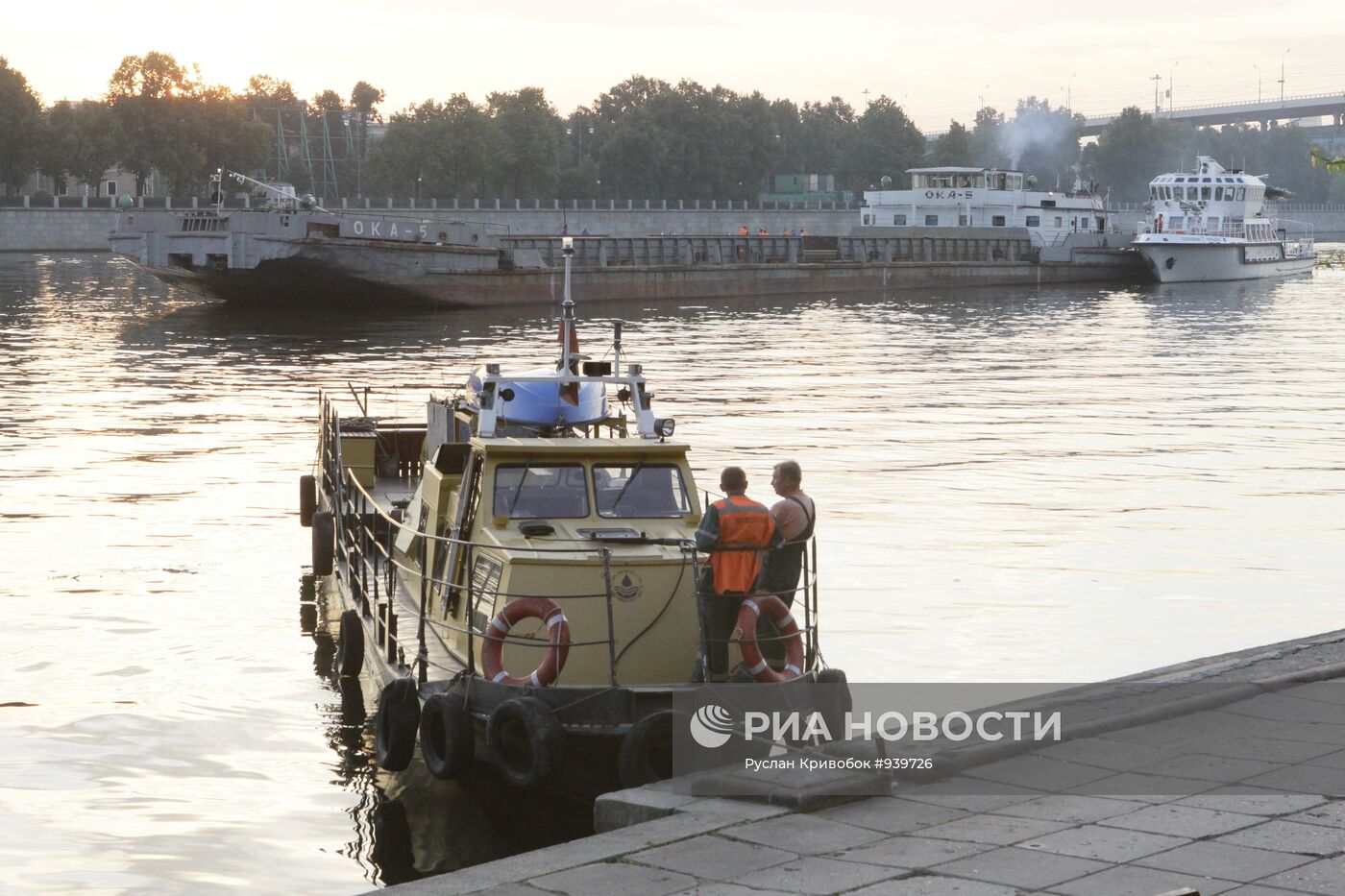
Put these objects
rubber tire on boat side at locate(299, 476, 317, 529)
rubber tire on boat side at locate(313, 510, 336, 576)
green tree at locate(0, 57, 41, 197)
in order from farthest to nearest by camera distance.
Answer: green tree at locate(0, 57, 41, 197) → rubber tire on boat side at locate(299, 476, 317, 529) → rubber tire on boat side at locate(313, 510, 336, 576)

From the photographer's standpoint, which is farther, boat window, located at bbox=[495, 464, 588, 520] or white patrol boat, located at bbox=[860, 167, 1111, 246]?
white patrol boat, located at bbox=[860, 167, 1111, 246]

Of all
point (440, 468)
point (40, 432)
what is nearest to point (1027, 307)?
point (40, 432)

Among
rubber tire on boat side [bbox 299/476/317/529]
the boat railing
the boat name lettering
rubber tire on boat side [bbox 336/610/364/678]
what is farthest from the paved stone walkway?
the boat name lettering

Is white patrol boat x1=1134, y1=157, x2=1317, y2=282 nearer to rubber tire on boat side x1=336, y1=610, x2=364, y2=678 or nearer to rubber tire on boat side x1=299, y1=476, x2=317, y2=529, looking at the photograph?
rubber tire on boat side x1=299, y1=476, x2=317, y2=529

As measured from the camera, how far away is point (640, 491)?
14.3 metres

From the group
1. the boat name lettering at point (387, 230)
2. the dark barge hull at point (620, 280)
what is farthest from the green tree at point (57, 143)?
the boat name lettering at point (387, 230)

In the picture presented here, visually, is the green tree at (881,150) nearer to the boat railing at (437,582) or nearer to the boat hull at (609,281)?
the boat hull at (609,281)

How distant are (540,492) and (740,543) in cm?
241

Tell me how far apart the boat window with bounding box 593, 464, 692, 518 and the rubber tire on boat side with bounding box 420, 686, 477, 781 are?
7.32 ft

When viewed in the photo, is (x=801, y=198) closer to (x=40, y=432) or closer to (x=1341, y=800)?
(x=40, y=432)

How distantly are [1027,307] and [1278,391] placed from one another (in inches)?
1532

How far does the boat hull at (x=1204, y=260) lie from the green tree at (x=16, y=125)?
291ft

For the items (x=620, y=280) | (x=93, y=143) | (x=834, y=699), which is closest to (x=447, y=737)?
(x=834, y=699)

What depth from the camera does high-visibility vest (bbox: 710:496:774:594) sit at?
12.4 meters
